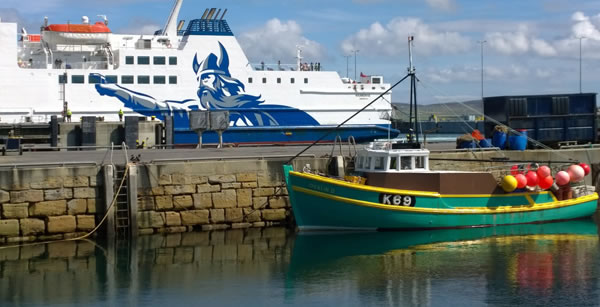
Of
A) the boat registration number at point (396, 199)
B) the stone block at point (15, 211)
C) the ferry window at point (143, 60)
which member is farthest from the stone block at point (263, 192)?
the ferry window at point (143, 60)

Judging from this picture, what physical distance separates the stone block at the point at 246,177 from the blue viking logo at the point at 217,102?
758 inches

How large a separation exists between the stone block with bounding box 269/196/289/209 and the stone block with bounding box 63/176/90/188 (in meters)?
4.75

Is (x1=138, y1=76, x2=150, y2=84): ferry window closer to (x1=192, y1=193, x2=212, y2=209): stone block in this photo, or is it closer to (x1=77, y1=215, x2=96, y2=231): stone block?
(x1=192, y1=193, x2=212, y2=209): stone block

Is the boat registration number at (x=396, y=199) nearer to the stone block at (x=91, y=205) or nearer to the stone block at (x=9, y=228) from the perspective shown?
the stone block at (x=91, y=205)

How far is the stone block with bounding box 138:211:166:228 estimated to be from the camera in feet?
63.1

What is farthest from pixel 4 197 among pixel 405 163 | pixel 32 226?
pixel 405 163

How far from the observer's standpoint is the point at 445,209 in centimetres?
1925

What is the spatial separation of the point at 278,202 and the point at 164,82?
66.1 ft

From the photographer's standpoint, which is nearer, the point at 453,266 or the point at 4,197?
the point at 453,266

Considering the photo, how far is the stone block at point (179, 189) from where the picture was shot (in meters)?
19.5

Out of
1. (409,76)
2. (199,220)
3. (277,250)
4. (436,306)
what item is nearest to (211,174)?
(199,220)

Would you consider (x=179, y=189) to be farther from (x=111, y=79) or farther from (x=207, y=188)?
(x=111, y=79)

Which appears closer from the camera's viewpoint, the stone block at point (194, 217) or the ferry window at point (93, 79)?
the stone block at point (194, 217)

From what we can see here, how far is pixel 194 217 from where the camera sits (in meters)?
19.7
